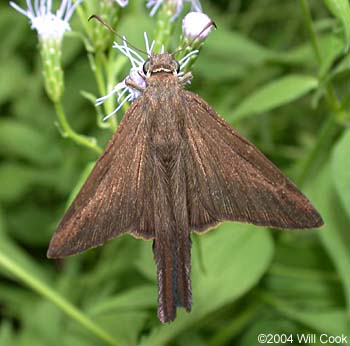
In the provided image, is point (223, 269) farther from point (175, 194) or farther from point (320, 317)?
point (175, 194)

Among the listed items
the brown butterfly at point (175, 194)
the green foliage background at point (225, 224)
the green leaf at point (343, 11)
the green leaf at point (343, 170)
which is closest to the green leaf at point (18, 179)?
the green foliage background at point (225, 224)

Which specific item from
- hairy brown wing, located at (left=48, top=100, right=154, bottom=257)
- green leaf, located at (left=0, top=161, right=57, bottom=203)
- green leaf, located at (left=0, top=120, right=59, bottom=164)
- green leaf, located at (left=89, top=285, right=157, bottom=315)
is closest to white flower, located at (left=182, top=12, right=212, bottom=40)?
hairy brown wing, located at (left=48, top=100, right=154, bottom=257)

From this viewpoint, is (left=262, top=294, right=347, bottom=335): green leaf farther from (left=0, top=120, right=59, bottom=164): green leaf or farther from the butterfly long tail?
(left=0, top=120, right=59, bottom=164): green leaf

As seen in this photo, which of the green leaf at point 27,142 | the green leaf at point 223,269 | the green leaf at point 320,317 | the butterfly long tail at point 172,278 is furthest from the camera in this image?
the green leaf at point 27,142

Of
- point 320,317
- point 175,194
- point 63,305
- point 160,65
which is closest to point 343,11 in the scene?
Result: point 160,65

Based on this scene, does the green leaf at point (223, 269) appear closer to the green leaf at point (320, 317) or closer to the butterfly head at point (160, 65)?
the green leaf at point (320, 317)
